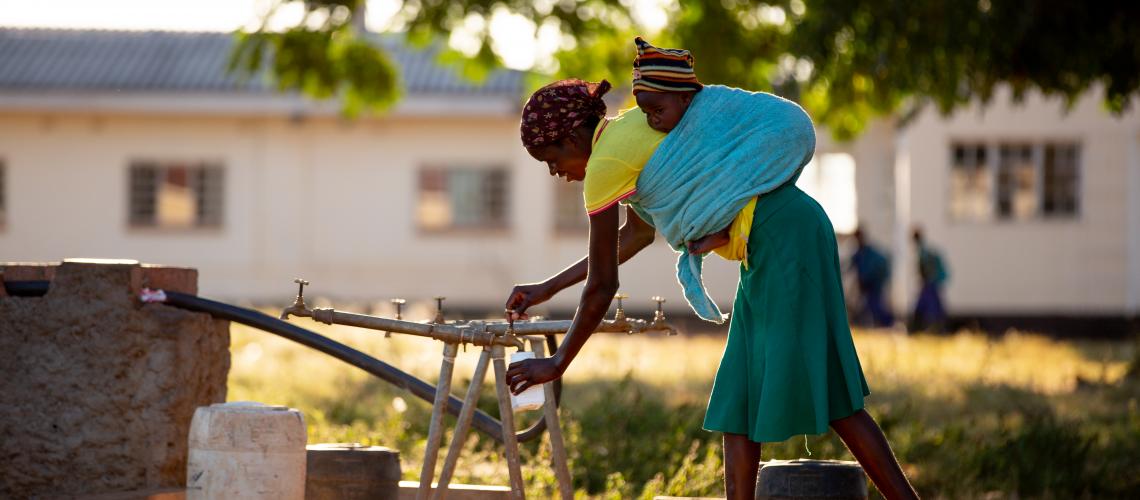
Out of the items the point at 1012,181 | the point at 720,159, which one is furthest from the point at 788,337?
the point at 1012,181

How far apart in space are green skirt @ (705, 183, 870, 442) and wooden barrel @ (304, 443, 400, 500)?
142cm

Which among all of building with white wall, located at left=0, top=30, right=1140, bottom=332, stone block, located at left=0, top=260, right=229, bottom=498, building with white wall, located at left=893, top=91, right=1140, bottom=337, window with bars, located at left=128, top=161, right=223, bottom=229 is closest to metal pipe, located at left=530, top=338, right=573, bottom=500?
stone block, located at left=0, top=260, right=229, bottom=498

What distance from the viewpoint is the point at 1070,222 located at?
999 inches

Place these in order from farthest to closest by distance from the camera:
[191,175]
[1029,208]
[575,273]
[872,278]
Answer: [191,175] < [1029,208] < [872,278] < [575,273]

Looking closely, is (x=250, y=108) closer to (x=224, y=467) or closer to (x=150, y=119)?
(x=150, y=119)

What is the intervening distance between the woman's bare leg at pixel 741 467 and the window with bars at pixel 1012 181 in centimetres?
2172

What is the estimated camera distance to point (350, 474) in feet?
18.4

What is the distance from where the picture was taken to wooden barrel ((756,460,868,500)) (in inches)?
200

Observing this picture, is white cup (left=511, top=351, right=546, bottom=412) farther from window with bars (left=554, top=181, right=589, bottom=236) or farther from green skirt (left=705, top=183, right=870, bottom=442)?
window with bars (left=554, top=181, right=589, bottom=236)

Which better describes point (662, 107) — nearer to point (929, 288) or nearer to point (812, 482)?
point (812, 482)

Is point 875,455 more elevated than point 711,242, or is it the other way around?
point 711,242

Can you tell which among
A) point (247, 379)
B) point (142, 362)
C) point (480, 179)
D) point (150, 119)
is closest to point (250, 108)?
point (150, 119)

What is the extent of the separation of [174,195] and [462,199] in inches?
193

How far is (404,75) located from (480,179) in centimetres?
221
